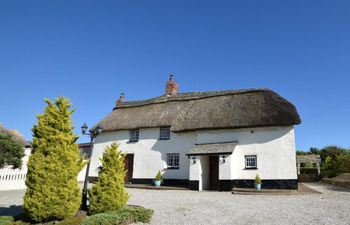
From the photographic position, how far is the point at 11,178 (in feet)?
53.2

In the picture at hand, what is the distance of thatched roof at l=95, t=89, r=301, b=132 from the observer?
17237 mm

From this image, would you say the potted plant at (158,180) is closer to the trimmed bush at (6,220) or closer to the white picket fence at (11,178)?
the white picket fence at (11,178)

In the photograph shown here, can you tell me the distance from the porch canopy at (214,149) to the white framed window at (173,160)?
2385 millimetres

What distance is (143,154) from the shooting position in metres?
21.5

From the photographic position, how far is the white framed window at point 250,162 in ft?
56.6

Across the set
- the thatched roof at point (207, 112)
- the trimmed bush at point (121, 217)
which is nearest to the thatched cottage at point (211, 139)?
A: the thatched roof at point (207, 112)

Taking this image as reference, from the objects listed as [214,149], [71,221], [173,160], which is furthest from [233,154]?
[71,221]

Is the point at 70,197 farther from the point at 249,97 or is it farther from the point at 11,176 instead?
the point at 249,97

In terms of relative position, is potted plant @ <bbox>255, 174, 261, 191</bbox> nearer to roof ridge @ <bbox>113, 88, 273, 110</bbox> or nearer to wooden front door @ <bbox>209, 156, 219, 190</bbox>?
wooden front door @ <bbox>209, 156, 219, 190</bbox>

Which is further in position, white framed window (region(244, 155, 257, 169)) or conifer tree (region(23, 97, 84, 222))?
white framed window (region(244, 155, 257, 169))

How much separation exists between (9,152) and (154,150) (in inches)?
395

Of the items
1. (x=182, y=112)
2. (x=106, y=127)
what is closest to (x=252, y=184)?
(x=182, y=112)

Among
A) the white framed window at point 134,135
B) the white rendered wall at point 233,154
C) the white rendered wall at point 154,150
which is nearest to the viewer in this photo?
the white rendered wall at point 233,154

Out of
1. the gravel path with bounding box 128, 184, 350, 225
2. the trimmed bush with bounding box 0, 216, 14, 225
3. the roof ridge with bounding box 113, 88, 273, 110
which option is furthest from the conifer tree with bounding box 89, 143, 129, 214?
the roof ridge with bounding box 113, 88, 273, 110
